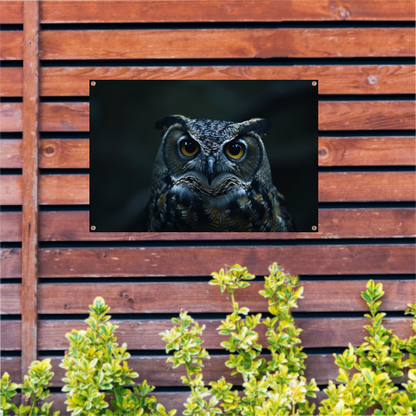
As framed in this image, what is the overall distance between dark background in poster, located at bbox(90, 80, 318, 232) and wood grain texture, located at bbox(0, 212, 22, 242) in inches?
13.1

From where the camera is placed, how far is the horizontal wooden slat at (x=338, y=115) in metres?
1.52

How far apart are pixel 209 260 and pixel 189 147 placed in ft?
1.62

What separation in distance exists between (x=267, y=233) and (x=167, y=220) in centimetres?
43

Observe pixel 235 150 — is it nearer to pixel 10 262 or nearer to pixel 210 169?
pixel 210 169

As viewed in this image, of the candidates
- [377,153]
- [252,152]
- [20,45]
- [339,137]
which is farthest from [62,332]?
[377,153]

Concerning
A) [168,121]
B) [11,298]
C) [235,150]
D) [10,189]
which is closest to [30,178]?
[10,189]

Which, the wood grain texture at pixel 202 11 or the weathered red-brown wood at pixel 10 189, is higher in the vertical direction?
the wood grain texture at pixel 202 11

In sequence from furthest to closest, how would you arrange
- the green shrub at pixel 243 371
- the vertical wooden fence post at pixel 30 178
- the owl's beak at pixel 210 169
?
1. the vertical wooden fence post at pixel 30 178
2. the owl's beak at pixel 210 169
3. the green shrub at pixel 243 371

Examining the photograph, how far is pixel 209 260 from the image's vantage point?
1.52 metres

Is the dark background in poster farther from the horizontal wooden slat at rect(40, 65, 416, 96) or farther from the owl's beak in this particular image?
the owl's beak

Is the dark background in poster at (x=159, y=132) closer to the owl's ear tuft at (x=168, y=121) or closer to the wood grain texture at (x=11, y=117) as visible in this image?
the owl's ear tuft at (x=168, y=121)

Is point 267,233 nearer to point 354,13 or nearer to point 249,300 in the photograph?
point 249,300

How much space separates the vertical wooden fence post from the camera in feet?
4.91

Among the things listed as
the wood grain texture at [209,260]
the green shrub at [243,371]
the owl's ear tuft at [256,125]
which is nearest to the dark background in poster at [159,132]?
the owl's ear tuft at [256,125]
